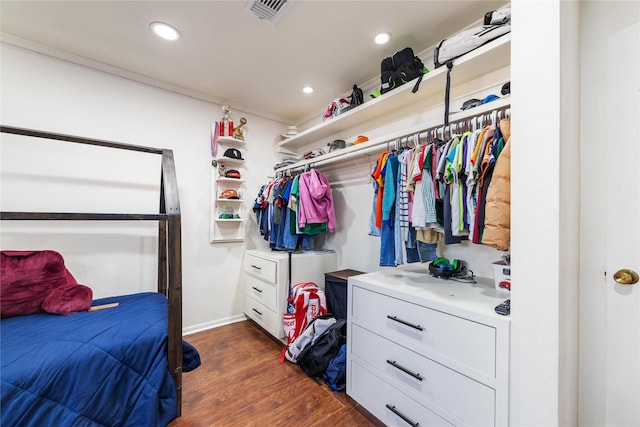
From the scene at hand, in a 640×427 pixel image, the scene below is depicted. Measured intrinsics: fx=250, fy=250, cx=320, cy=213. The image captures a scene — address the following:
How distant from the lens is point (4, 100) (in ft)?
5.48

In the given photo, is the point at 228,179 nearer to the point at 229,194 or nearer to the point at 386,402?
the point at 229,194

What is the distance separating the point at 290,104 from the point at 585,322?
263 centimetres

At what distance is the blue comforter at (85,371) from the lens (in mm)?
831

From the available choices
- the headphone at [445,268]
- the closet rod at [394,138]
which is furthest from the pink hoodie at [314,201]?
the headphone at [445,268]

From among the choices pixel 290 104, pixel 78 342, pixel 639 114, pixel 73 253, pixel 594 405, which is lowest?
pixel 594 405

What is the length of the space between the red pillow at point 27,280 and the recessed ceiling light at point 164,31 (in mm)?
1443

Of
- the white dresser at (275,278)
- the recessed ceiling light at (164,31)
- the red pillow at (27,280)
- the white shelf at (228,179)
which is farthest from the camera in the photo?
the white shelf at (228,179)

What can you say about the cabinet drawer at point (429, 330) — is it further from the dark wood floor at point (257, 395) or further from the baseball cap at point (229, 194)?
the baseball cap at point (229, 194)

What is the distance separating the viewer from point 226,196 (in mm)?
2457

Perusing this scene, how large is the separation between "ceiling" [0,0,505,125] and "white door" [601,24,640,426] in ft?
2.46

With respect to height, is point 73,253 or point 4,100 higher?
point 4,100

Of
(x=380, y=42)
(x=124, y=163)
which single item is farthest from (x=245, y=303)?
(x=380, y=42)

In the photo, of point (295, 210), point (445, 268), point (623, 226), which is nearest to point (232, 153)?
point (295, 210)

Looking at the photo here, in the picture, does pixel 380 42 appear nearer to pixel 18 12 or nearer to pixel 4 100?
pixel 18 12
